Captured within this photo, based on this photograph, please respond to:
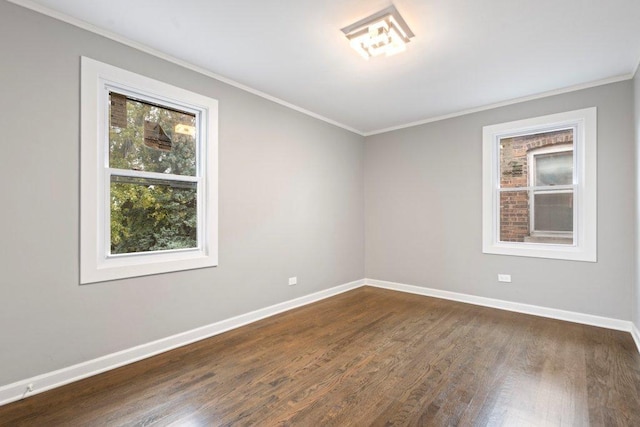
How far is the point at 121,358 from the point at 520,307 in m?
4.37

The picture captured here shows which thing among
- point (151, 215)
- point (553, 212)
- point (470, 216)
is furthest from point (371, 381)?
point (553, 212)

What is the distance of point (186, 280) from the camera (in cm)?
293

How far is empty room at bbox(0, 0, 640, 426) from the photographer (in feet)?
6.77

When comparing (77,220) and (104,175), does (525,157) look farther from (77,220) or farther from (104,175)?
(77,220)

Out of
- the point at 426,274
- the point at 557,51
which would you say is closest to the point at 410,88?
the point at 557,51

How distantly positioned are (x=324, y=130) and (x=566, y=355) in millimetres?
3803

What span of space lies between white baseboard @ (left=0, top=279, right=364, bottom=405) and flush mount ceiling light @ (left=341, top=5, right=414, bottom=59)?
2.96 meters

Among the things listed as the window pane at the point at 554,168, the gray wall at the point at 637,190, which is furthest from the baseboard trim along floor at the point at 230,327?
the window pane at the point at 554,168

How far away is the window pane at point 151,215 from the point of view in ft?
8.48

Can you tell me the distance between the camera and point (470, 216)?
13.9 ft

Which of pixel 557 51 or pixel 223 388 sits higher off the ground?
pixel 557 51

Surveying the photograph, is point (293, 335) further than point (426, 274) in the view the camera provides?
No

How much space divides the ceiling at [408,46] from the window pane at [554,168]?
2.60ft

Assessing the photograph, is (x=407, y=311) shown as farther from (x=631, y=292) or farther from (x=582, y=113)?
(x=582, y=113)
